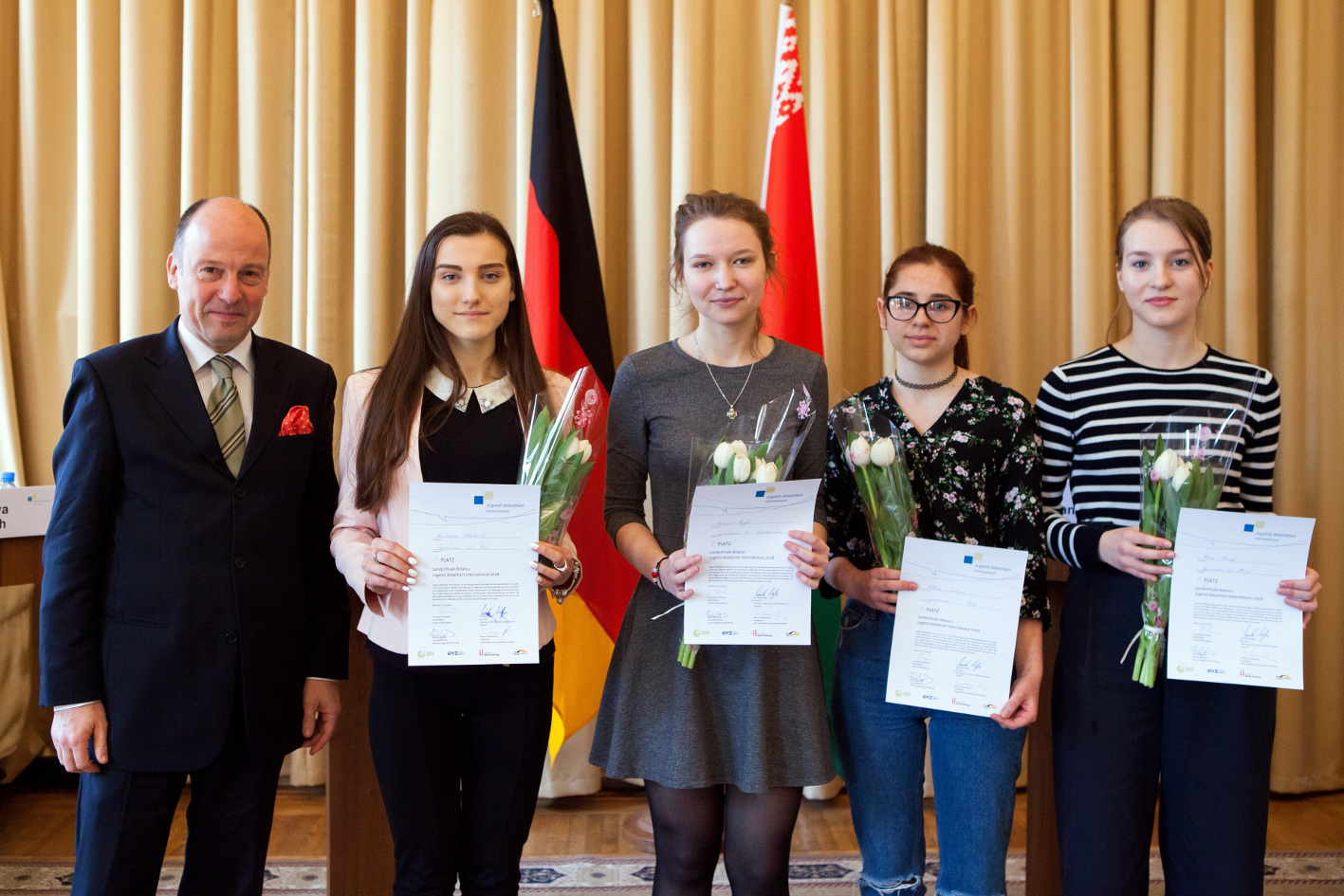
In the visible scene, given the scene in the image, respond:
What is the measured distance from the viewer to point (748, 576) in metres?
1.71

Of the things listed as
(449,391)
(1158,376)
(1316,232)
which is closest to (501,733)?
(449,391)

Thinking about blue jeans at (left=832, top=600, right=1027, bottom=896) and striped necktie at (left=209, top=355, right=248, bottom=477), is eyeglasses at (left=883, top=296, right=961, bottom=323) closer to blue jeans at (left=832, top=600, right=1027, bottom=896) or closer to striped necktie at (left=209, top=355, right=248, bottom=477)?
blue jeans at (left=832, top=600, right=1027, bottom=896)

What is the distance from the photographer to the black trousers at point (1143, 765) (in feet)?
6.07

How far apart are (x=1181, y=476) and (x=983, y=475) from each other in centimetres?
35

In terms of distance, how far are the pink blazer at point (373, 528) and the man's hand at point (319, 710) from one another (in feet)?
0.51

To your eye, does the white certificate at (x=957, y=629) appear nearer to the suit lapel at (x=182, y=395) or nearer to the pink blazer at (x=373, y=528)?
the pink blazer at (x=373, y=528)

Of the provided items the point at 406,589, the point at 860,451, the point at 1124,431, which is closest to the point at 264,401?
the point at 406,589

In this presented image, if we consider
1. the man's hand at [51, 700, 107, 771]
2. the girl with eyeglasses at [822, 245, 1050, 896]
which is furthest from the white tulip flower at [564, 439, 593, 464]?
the man's hand at [51, 700, 107, 771]

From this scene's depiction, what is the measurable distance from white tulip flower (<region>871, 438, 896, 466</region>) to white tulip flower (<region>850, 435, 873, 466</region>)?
16mm

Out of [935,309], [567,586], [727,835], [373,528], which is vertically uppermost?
[935,309]

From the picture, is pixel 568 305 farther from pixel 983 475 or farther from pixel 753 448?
pixel 983 475

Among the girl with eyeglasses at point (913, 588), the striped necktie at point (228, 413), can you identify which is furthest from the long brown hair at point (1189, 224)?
the striped necktie at point (228, 413)
